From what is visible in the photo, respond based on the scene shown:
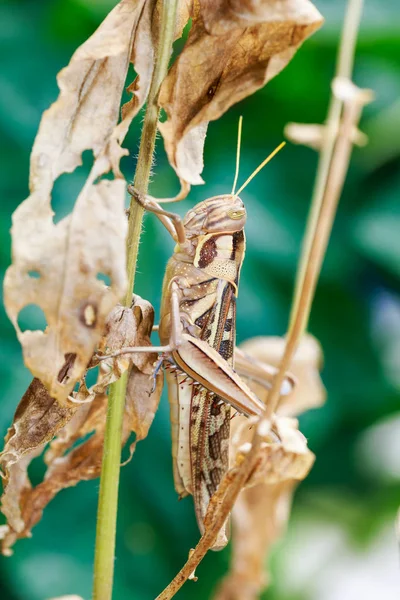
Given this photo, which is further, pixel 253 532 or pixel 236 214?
pixel 253 532

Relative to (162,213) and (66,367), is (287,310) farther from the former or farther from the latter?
(66,367)

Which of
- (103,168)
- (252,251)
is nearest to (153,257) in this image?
(252,251)

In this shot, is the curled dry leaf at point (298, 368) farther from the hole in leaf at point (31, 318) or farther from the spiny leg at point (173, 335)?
the hole in leaf at point (31, 318)

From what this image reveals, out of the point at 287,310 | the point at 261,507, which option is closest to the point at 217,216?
the point at 261,507

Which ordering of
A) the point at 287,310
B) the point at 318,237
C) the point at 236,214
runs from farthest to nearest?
1. the point at 287,310
2. the point at 236,214
3. the point at 318,237

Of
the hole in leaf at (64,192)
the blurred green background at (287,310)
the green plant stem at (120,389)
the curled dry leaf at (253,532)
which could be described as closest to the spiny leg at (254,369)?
the curled dry leaf at (253,532)

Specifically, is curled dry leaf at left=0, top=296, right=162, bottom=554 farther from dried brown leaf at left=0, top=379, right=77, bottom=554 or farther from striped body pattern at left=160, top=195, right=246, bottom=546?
striped body pattern at left=160, top=195, right=246, bottom=546

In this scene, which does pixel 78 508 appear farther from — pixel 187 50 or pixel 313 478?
pixel 187 50

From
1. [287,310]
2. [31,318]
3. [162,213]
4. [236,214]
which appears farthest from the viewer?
[287,310]

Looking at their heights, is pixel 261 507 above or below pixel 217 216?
below
